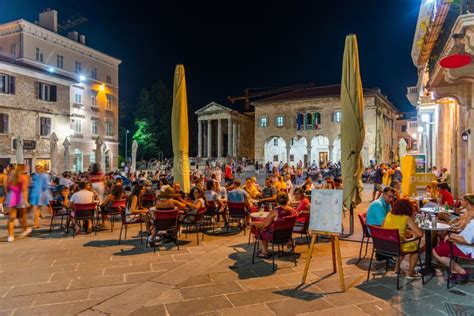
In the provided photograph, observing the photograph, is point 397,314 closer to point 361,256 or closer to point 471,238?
point 471,238

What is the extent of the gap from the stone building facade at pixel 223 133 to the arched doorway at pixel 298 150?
10505mm

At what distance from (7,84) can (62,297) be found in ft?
82.8

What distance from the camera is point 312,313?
159 inches

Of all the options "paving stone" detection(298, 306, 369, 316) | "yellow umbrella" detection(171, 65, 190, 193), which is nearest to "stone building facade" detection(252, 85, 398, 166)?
"yellow umbrella" detection(171, 65, 190, 193)

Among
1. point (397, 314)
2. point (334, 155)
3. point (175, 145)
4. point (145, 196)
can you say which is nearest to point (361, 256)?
point (397, 314)

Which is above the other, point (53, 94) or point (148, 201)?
point (53, 94)

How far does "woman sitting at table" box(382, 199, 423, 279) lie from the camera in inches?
198

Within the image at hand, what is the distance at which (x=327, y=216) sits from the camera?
4871 millimetres

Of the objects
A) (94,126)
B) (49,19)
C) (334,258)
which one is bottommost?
(334,258)

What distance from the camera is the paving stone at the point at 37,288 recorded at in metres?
4.66

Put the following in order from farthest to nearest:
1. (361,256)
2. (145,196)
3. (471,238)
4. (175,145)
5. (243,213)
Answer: (145,196)
(175,145)
(243,213)
(361,256)
(471,238)

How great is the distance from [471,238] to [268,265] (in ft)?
9.93

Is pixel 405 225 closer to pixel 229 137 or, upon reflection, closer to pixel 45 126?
pixel 45 126

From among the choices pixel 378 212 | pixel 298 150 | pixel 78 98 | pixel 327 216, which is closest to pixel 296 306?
pixel 327 216
